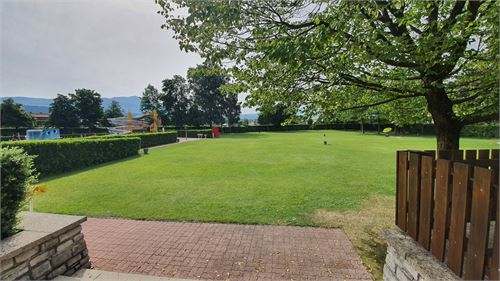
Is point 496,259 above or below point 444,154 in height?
below

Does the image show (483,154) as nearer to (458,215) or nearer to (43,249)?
(458,215)

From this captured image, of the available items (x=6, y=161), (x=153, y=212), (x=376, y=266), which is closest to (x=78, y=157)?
(x=153, y=212)

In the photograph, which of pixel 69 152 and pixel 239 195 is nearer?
pixel 239 195

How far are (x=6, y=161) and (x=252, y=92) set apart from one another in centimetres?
346

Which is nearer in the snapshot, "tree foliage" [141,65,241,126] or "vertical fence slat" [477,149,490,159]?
"vertical fence slat" [477,149,490,159]

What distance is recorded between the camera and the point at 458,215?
210 centimetres

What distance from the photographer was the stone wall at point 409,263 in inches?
87.0

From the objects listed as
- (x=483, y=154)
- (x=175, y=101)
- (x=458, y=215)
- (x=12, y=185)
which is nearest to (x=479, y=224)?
(x=458, y=215)

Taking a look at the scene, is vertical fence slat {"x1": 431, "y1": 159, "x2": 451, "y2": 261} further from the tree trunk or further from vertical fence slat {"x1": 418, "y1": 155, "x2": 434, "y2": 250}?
the tree trunk

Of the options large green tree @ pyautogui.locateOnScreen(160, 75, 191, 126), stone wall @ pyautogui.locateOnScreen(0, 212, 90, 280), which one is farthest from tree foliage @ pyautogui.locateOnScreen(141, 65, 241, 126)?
stone wall @ pyautogui.locateOnScreen(0, 212, 90, 280)

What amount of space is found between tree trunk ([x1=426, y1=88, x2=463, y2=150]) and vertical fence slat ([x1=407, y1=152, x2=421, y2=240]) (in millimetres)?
1730

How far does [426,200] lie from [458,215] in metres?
0.51

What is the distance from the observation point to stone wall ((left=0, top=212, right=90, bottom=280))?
2.62 metres

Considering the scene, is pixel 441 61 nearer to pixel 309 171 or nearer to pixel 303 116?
pixel 303 116
